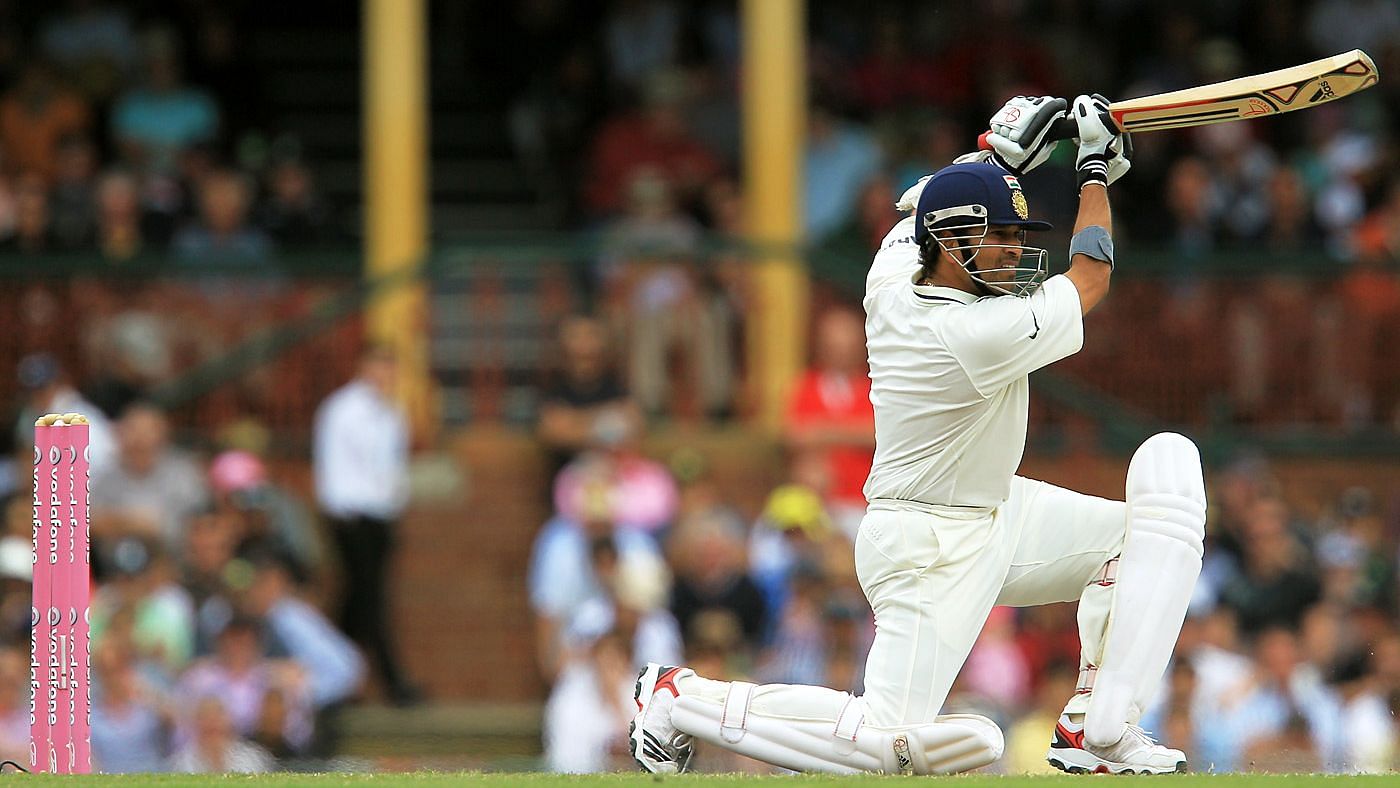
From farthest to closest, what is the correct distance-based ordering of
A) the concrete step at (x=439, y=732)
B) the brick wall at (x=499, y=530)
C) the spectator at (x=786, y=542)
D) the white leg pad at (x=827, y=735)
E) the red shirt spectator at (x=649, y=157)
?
the red shirt spectator at (x=649, y=157) < the brick wall at (x=499, y=530) < the concrete step at (x=439, y=732) < the spectator at (x=786, y=542) < the white leg pad at (x=827, y=735)

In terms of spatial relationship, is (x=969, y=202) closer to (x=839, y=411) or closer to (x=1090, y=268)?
(x=1090, y=268)

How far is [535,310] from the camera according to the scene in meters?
13.2

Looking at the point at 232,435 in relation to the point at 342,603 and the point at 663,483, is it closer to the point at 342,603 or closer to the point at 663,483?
the point at 342,603

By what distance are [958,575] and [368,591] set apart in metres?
6.07

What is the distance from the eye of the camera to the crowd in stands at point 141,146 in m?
13.2

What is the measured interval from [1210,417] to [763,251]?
2608 millimetres

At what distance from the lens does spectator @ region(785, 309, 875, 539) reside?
1175cm

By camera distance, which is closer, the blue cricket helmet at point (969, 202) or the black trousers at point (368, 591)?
the blue cricket helmet at point (969, 202)

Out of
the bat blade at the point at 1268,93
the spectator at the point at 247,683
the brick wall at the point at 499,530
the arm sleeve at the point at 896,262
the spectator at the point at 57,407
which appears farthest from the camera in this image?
the brick wall at the point at 499,530

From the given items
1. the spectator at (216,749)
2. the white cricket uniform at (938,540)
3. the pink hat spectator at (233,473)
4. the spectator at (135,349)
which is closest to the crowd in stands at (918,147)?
the pink hat spectator at (233,473)

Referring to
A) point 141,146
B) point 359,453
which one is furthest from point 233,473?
point 141,146

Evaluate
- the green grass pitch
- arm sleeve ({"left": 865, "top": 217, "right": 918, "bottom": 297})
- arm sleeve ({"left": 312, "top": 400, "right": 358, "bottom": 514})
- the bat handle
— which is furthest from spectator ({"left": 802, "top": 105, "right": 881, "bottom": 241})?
the green grass pitch

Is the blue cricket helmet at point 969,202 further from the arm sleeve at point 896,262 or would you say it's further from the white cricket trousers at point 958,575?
the white cricket trousers at point 958,575

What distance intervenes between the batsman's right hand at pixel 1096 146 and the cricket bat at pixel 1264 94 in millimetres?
189
